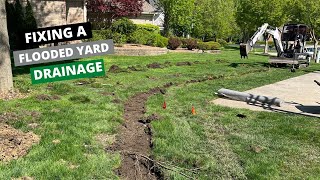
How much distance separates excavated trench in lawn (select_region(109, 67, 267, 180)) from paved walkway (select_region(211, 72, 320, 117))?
9.87 ft

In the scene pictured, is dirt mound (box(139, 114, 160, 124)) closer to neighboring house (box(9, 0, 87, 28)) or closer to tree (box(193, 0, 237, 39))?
neighboring house (box(9, 0, 87, 28))

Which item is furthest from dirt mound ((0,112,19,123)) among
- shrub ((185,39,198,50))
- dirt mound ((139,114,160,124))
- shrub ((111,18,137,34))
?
shrub ((185,39,198,50))

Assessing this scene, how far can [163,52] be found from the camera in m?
24.3

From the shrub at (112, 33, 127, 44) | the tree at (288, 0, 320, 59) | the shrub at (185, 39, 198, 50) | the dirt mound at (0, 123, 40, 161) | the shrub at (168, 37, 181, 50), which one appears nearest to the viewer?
the dirt mound at (0, 123, 40, 161)

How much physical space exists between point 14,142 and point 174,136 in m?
2.96

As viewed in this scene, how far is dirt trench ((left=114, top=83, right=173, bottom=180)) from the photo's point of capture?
17.4 ft

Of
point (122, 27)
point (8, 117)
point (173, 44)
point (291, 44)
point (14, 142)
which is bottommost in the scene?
point (14, 142)

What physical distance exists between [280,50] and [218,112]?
15.9 metres

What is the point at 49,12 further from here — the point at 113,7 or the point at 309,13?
the point at 309,13

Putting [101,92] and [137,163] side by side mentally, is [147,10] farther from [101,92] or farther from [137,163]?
[137,163]

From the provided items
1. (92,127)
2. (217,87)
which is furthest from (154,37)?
(92,127)

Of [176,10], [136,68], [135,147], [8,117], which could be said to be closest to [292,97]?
[135,147]

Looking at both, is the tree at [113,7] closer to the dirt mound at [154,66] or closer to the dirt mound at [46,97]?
the dirt mound at [154,66]

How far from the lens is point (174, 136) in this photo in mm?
6996
